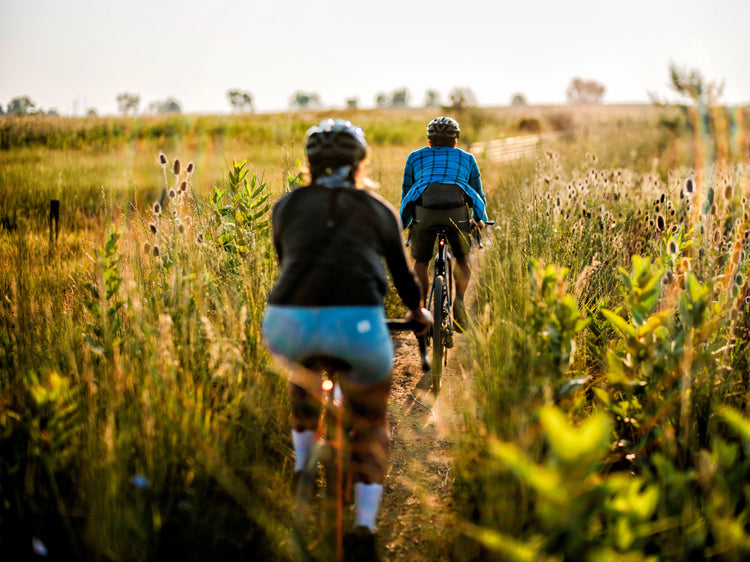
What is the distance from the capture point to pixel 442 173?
4551 millimetres

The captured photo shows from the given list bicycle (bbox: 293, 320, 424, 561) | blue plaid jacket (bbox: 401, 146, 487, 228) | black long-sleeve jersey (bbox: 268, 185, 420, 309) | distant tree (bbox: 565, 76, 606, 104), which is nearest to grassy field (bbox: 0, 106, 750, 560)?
bicycle (bbox: 293, 320, 424, 561)

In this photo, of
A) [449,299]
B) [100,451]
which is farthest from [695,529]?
[449,299]

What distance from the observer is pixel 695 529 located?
1835 mm

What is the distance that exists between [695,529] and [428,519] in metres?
1.45

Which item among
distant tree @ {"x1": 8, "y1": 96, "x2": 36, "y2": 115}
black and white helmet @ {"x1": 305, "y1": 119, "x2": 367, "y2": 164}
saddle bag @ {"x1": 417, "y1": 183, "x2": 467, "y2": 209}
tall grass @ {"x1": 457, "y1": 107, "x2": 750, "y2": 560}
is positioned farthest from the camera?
distant tree @ {"x1": 8, "y1": 96, "x2": 36, "y2": 115}

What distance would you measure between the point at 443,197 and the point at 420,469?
2.31 m

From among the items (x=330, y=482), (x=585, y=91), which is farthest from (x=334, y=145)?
(x=585, y=91)

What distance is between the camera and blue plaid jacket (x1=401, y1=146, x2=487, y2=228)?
179 inches

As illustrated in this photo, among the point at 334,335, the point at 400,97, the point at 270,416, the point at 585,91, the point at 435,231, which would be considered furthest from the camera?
the point at 400,97

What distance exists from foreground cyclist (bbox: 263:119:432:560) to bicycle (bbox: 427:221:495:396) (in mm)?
1941

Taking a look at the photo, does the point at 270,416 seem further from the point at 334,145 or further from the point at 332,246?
the point at 334,145

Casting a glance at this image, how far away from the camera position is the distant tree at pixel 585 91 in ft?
336

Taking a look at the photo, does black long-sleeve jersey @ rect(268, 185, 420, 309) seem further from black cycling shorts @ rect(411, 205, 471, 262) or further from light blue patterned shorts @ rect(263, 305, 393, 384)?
black cycling shorts @ rect(411, 205, 471, 262)

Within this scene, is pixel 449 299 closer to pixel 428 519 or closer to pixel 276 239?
pixel 428 519
